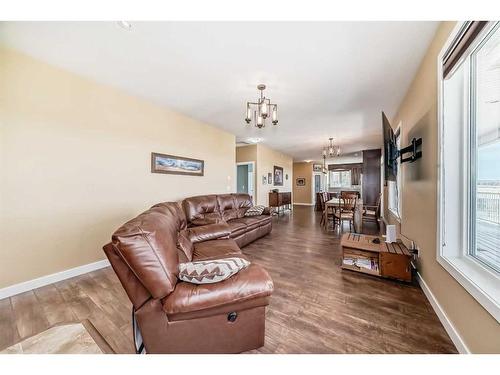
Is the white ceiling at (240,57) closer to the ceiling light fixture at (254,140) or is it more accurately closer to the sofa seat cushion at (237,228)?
the sofa seat cushion at (237,228)

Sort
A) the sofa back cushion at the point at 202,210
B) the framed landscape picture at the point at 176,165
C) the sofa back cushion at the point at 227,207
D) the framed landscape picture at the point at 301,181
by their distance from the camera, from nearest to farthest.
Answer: the sofa back cushion at the point at 202,210 → the framed landscape picture at the point at 176,165 → the sofa back cushion at the point at 227,207 → the framed landscape picture at the point at 301,181

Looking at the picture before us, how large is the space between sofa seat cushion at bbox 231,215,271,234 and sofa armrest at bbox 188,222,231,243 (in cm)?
85

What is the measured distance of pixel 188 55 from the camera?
2.11 metres

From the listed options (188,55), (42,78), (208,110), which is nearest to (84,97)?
(42,78)

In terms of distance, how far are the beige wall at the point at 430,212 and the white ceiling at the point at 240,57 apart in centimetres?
29

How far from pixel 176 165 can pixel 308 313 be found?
11.0ft

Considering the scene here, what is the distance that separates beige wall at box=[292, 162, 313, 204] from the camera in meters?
11.1

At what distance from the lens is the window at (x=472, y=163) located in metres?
1.20

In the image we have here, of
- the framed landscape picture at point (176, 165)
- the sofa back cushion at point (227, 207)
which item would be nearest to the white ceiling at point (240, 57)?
the framed landscape picture at point (176, 165)

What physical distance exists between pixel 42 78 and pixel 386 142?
4063 mm

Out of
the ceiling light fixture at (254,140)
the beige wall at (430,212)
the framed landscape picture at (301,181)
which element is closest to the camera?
the beige wall at (430,212)

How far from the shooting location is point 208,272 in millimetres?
1180

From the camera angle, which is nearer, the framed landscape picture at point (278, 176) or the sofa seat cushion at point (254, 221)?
the sofa seat cushion at point (254, 221)
